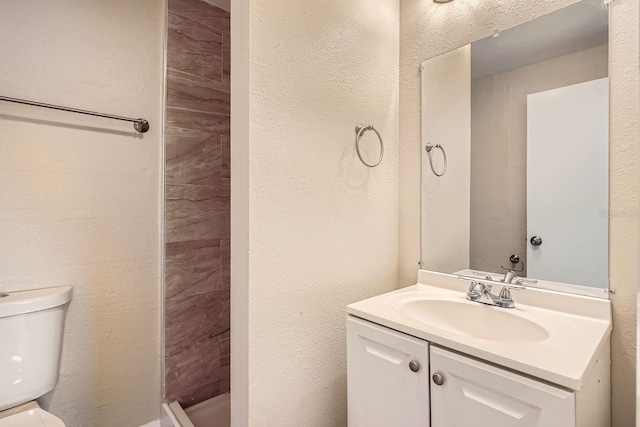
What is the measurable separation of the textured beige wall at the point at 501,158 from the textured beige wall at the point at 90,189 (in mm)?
1647

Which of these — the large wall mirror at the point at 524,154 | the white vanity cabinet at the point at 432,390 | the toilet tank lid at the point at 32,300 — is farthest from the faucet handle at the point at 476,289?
the toilet tank lid at the point at 32,300

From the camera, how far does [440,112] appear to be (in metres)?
1.35

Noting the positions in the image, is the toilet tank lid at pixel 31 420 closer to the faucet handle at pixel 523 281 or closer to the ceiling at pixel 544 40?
the faucet handle at pixel 523 281

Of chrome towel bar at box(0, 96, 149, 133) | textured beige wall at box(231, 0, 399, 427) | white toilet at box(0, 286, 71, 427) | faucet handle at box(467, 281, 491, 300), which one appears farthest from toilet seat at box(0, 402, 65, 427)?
faucet handle at box(467, 281, 491, 300)

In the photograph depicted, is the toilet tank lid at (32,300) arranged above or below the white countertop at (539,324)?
below

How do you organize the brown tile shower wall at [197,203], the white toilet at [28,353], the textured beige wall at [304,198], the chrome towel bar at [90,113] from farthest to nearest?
the brown tile shower wall at [197,203]
the chrome towel bar at [90,113]
the white toilet at [28,353]
the textured beige wall at [304,198]

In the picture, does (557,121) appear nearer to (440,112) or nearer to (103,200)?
(440,112)

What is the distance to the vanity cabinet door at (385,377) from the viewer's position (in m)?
0.85

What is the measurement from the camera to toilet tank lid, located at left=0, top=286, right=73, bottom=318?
120cm

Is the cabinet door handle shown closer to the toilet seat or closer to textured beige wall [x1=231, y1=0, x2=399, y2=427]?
textured beige wall [x1=231, y1=0, x2=399, y2=427]

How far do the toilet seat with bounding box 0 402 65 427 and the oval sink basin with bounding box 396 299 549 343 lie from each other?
4.56 ft

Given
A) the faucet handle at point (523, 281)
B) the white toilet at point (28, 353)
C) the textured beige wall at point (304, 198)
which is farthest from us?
the white toilet at point (28, 353)

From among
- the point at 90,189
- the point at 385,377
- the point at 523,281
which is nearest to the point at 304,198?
the point at 385,377

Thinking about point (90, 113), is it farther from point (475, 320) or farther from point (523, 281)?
point (523, 281)
